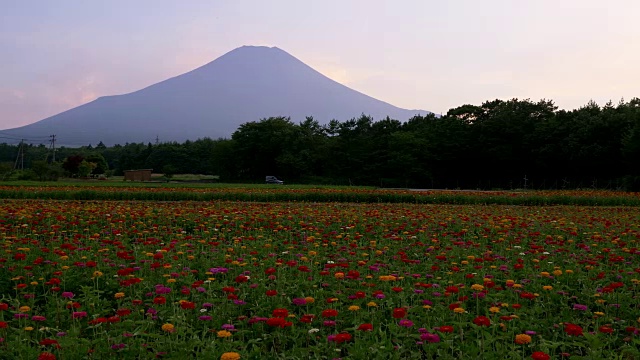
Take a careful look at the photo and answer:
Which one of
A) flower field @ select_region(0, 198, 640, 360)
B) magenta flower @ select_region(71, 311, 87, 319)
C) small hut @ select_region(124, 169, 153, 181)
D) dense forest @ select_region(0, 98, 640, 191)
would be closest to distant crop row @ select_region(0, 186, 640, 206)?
dense forest @ select_region(0, 98, 640, 191)

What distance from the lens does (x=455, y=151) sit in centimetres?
5122

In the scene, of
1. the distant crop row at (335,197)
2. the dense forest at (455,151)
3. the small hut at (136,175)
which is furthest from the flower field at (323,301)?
the small hut at (136,175)

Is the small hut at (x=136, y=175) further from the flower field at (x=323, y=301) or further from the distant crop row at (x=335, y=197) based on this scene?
the flower field at (x=323, y=301)

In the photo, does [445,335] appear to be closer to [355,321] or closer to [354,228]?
[355,321]

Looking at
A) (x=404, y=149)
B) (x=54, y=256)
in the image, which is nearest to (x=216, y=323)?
(x=54, y=256)

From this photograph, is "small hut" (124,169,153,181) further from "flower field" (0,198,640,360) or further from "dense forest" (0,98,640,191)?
"flower field" (0,198,640,360)

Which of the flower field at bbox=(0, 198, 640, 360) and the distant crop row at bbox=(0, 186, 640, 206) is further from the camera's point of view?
the distant crop row at bbox=(0, 186, 640, 206)

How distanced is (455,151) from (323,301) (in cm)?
4837

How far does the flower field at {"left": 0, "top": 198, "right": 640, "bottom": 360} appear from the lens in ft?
12.0

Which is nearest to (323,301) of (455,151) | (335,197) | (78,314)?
(78,314)

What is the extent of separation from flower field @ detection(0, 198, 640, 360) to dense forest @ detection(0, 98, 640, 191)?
28.3 m

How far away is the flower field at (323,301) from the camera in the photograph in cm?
365

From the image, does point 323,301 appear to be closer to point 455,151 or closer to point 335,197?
point 335,197

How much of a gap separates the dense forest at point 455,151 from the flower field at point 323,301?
28348mm
